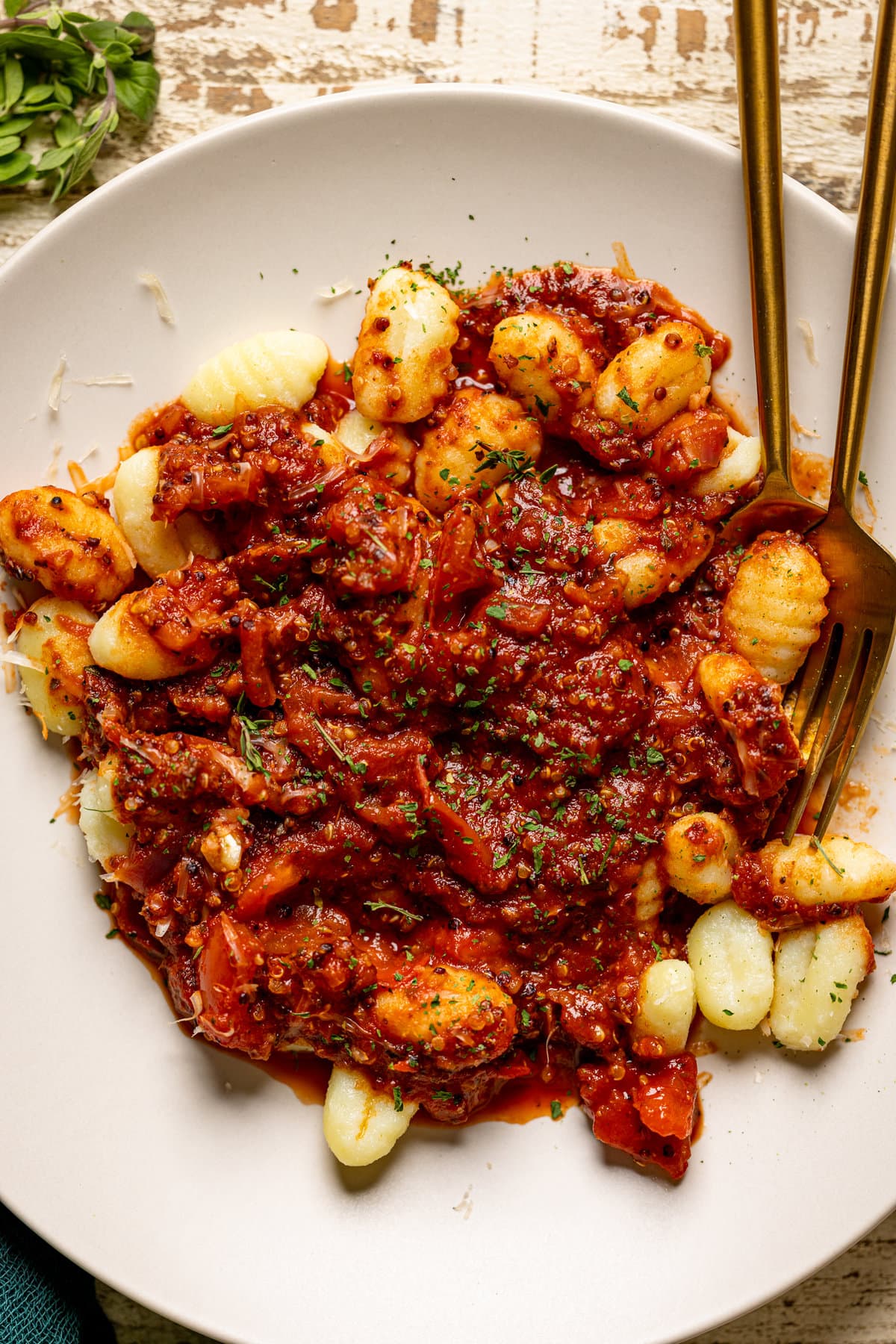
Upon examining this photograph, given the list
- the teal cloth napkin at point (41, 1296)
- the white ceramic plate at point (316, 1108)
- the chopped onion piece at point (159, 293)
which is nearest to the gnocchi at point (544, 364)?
the white ceramic plate at point (316, 1108)

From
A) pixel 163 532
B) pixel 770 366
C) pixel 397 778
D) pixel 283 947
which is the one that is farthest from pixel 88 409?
pixel 770 366

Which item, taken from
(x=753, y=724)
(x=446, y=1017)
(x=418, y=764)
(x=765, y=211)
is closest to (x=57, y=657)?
(x=418, y=764)

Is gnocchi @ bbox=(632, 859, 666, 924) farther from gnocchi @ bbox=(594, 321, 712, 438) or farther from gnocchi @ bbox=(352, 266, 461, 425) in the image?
gnocchi @ bbox=(352, 266, 461, 425)

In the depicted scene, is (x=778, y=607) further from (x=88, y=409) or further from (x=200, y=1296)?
(x=200, y=1296)

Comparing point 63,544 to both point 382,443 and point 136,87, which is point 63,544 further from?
point 136,87

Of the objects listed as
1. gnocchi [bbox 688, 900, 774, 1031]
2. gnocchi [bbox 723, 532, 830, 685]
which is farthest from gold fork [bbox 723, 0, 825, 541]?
gnocchi [bbox 688, 900, 774, 1031]

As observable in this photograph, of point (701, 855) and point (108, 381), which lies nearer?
point (701, 855)

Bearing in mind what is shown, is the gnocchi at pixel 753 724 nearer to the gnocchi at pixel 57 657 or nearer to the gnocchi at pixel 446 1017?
the gnocchi at pixel 446 1017
